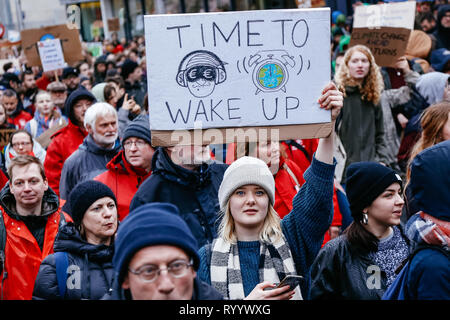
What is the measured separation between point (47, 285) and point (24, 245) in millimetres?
1023

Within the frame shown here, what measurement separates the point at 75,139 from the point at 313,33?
12.9 ft

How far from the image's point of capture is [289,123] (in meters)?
3.57

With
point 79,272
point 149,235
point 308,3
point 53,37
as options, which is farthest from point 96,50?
point 149,235

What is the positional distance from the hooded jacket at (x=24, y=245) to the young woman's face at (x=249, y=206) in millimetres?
1626

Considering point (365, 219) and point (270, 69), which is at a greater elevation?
point (270, 69)

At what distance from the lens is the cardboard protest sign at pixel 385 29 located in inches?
310

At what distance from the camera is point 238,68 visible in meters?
3.58

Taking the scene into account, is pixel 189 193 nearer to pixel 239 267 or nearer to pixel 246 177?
pixel 246 177

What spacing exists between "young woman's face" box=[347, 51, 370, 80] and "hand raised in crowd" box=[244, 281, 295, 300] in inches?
161

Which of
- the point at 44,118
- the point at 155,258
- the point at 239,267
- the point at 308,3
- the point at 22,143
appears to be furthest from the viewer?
the point at 308,3

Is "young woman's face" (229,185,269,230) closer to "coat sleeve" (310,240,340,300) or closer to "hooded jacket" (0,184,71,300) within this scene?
"coat sleeve" (310,240,340,300)

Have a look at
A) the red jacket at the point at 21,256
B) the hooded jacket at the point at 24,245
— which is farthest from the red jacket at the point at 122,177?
the red jacket at the point at 21,256

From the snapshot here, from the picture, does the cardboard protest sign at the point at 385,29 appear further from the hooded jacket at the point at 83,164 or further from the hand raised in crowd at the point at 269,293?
the hand raised in crowd at the point at 269,293
